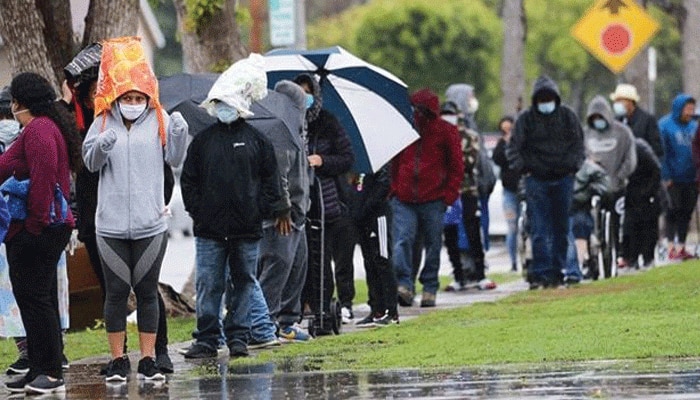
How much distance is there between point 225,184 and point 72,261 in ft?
9.55

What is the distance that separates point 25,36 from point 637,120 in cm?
995

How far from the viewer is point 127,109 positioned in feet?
39.9

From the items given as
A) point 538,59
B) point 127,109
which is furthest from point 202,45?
point 538,59

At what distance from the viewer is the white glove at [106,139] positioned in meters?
12.0

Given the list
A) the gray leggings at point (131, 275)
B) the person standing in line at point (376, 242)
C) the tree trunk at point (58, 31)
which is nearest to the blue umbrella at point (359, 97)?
the person standing in line at point (376, 242)

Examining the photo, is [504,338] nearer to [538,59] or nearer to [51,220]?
[51,220]

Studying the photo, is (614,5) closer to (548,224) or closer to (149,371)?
(548,224)

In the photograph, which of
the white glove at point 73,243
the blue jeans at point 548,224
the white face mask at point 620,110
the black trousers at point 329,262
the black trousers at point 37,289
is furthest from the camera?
the white face mask at point 620,110

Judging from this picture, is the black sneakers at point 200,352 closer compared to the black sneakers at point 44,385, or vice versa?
the black sneakers at point 44,385

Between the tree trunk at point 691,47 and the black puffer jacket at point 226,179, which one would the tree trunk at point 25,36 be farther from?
the tree trunk at point 691,47

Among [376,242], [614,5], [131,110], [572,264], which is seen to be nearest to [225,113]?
[131,110]

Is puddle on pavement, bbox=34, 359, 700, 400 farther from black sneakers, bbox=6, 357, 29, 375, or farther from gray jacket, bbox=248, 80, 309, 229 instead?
gray jacket, bbox=248, 80, 309, 229

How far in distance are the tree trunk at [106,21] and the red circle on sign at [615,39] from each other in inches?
498

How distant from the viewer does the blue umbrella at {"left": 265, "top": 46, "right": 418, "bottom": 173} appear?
55.0 feet
